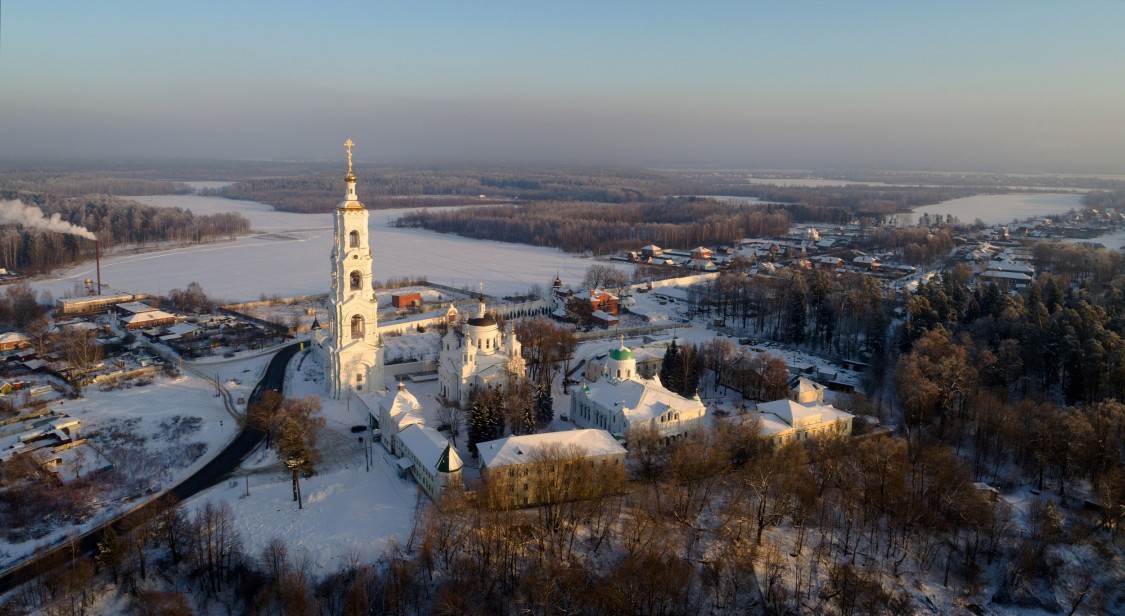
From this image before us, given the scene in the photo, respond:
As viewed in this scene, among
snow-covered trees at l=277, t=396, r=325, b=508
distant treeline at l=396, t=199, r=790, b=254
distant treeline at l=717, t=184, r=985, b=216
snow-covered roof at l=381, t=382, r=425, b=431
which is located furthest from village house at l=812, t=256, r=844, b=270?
distant treeline at l=717, t=184, r=985, b=216

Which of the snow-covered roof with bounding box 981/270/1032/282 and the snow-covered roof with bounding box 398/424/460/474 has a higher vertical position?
the snow-covered roof with bounding box 981/270/1032/282

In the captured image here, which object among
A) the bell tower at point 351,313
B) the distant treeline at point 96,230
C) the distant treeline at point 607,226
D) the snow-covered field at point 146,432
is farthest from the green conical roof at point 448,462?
the distant treeline at point 607,226

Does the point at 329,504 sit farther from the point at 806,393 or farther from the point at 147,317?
the point at 147,317

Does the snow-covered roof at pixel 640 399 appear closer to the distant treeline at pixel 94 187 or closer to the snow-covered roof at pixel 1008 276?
the snow-covered roof at pixel 1008 276

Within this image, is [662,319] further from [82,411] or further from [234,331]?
[82,411]

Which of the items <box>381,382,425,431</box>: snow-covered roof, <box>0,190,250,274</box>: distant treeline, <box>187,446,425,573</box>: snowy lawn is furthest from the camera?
<box>0,190,250,274</box>: distant treeline

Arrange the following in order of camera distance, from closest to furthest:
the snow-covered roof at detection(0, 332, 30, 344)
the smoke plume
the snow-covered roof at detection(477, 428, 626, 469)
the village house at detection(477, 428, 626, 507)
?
the village house at detection(477, 428, 626, 507) < the snow-covered roof at detection(477, 428, 626, 469) < the snow-covered roof at detection(0, 332, 30, 344) < the smoke plume

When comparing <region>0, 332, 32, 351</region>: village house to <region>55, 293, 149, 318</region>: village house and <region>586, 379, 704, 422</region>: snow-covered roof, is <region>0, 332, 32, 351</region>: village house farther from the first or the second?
<region>586, 379, 704, 422</region>: snow-covered roof
